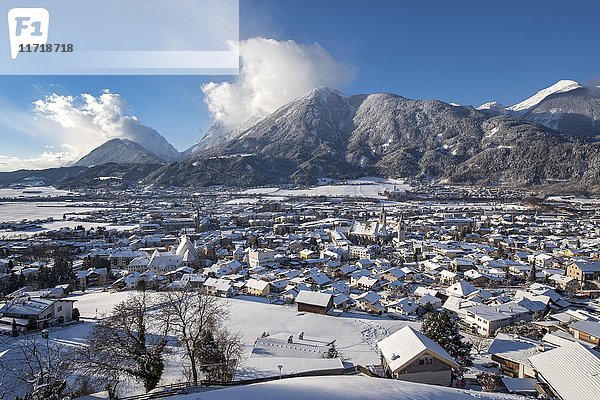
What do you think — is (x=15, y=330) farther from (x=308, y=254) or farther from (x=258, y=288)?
(x=308, y=254)

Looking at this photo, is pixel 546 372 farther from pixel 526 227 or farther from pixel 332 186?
pixel 332 186

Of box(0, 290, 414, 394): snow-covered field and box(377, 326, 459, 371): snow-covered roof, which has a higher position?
box(377, 326, 459, 371): snow-covered roof

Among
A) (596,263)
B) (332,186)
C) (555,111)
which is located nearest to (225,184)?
(332,186)

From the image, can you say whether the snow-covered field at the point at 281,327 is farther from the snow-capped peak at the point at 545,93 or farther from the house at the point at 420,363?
the snow-capped peak at the point at 545,93

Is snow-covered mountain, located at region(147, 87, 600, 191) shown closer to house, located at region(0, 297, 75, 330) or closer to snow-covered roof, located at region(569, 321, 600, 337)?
snow-covered roof, located at region(569, 321, 600, 337)

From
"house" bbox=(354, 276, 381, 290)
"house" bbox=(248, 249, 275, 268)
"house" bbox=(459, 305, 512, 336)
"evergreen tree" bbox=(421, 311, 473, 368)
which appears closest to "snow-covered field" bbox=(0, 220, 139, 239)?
"house" bbox=(248, 249, 275, 268)

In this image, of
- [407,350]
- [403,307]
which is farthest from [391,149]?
[407,350]

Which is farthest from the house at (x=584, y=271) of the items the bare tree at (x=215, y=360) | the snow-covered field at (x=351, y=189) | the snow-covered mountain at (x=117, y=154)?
the snow-covered mountain at (x=117, y=154)
